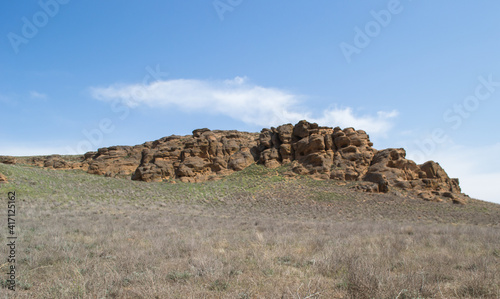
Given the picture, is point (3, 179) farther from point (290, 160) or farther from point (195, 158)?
point (290, 160)

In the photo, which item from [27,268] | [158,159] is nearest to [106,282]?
[27,268]

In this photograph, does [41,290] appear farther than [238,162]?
No

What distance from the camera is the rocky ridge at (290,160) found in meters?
37.8

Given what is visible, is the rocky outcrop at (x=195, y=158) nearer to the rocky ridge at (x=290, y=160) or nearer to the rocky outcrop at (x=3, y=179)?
the rocky ridge at (x=290, y=160)

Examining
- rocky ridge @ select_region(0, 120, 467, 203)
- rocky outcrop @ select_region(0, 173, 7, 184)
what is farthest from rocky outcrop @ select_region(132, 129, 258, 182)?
rocky outcrop @ select_region(0, 173, 7, 184)

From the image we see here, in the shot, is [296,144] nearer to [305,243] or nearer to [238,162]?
[238,162]

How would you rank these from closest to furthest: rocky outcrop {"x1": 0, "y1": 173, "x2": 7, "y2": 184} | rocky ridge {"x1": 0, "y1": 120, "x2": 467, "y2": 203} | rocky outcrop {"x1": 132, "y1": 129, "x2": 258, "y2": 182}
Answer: rocky outcrop {"x1": 0, "y1": 173, "x2": 7, "y2": 184}, rocky ridge {"x1": 0, "y1": 120, "x2": 467, "y2": 203}, rocky outcrop {"x1": 132, "y1": 129, "x2": 258, "y2": 182}

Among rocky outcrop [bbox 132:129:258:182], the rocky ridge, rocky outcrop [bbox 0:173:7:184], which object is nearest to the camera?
rocky outcrop [bbox 0:173:7:184]

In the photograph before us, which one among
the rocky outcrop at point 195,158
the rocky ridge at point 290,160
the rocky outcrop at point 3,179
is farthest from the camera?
the rocky outcrop at point 195,158

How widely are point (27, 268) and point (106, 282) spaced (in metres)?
2.33

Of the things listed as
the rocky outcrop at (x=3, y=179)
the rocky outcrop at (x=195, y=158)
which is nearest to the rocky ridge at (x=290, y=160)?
the rocky outcrop at (x=195, y=158)

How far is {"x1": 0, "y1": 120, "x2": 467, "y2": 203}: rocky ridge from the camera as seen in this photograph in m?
37.8

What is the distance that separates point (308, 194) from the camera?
33656 mm

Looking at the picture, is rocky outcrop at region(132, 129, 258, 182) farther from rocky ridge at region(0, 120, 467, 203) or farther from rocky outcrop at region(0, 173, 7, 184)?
rocky outcrop at region(0, 173, 7, 184)
